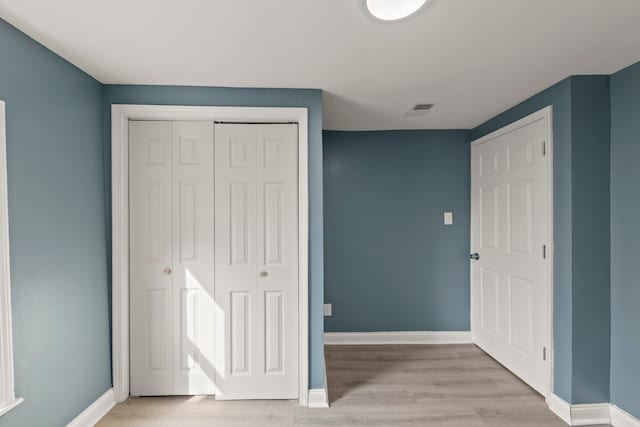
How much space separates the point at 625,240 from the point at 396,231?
1894 mm

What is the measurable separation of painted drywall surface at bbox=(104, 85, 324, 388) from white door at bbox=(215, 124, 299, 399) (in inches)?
5.1

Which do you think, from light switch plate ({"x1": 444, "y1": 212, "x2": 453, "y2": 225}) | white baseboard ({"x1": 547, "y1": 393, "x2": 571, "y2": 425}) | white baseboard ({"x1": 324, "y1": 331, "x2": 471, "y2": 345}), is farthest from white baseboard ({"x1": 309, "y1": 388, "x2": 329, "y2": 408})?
light switch plate ({"x1": 444, "y1": 212, "x2": 453, "y2": 225})

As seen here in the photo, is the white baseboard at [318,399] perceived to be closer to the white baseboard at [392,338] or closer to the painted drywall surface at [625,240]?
the white baseboard at [392,338]

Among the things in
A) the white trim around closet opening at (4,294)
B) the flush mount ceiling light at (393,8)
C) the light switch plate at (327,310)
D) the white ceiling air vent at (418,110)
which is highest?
the flush mount ceiling light at (393,8)

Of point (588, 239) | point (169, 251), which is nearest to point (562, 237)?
point (588, 239)

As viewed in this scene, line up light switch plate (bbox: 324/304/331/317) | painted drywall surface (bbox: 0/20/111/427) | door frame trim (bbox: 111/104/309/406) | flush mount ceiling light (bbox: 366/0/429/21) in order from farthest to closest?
light switch plate (bbox: 324/304/331/317) → door frame trim (bbox: 111/104/309/406) → painted drywall surface (bbox: 0/20/111/427) → flush mount ceiling light (bbox: 366/0/429/21)

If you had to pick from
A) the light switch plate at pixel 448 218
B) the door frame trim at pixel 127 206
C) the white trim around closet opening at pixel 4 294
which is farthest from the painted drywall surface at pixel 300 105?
the light switch plate at pixel 448 218

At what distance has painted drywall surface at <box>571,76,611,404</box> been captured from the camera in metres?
2.29

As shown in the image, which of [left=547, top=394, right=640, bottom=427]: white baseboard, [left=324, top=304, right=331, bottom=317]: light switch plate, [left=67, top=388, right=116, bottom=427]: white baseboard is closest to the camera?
[left=67, top=388, right=116, bottom=427]: white baseboard

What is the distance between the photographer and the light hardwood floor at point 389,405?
2.31 m

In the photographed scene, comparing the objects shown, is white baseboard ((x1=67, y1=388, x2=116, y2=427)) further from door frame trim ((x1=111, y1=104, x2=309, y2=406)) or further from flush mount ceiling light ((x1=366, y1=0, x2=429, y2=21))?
flush mount ceiling light ((x1=366, y1=0, x2=429, y2=21))

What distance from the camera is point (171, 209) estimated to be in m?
2.54

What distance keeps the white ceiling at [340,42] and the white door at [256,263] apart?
47 centimetres

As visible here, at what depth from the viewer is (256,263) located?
2.57 m
